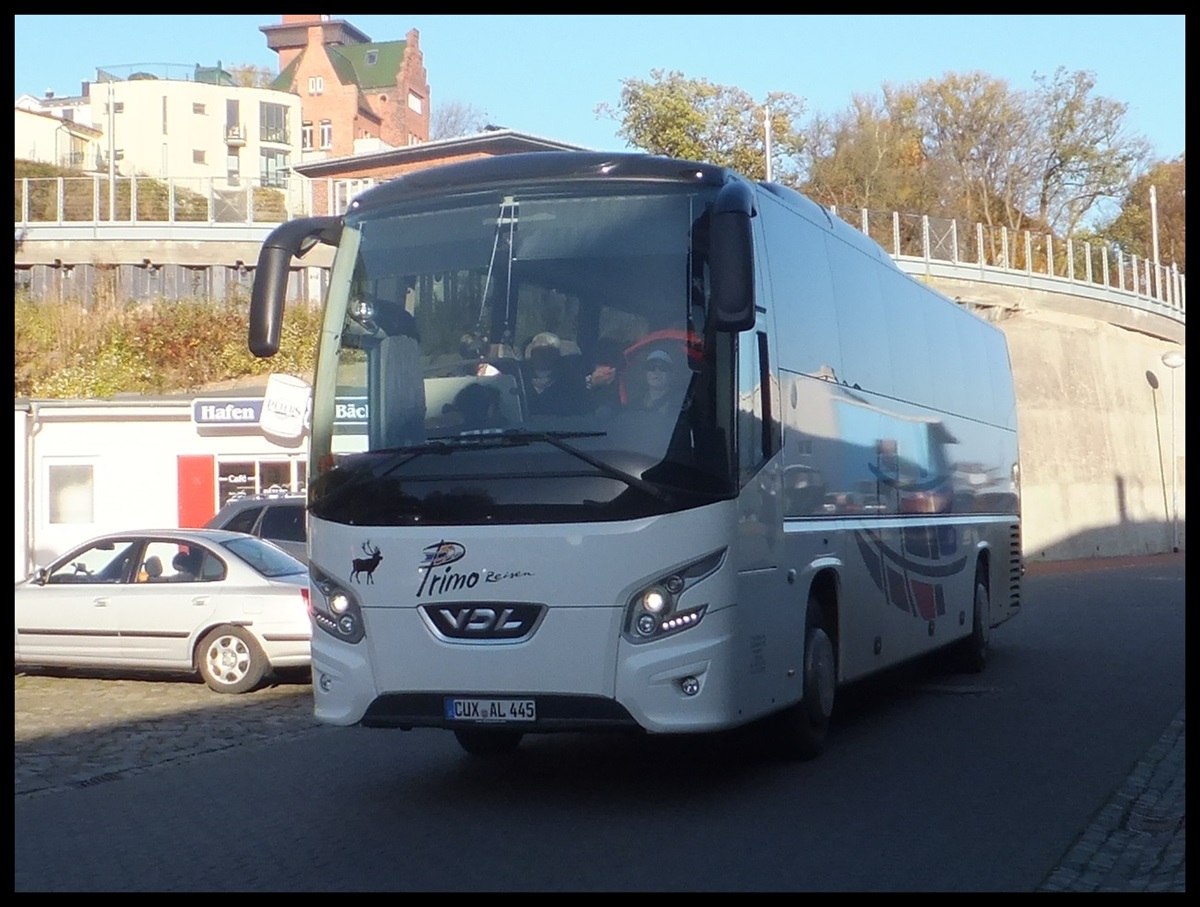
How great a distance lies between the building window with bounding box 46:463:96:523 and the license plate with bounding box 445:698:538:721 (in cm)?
2177

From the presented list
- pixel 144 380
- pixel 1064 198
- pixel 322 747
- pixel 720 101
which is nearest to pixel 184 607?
pixel 322 747

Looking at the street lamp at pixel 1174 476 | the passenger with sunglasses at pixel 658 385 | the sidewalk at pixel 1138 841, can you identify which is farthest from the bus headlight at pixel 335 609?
the street lamp at pixel 1174 476

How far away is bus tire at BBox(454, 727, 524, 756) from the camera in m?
11.0

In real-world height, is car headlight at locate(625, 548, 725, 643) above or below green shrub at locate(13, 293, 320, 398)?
below

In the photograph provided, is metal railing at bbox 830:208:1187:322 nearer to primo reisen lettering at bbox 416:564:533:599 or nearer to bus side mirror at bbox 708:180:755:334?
bus side mirror at bbox 708:180:755:334

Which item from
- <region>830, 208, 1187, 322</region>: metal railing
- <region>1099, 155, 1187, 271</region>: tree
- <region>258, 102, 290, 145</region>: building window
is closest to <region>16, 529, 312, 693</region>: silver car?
<region>830, 208, 1187, 322</region>: metal railing

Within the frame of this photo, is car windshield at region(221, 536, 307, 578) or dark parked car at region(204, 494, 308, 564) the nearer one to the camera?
car windshield at region(221, 536, 307, 578)

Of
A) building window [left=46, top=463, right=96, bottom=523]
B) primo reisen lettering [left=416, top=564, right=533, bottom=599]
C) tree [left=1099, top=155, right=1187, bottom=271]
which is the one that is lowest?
primo reisen lettering [left=416, top=564, right=533, bottom=599]

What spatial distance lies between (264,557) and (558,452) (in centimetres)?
796

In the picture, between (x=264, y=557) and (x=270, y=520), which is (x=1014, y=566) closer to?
(x=264, y=557)

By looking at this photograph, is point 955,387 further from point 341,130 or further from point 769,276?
point 341,130

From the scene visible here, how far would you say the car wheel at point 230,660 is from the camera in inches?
593

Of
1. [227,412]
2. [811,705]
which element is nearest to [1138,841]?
[811,705]

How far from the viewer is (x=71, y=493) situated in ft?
94.2
